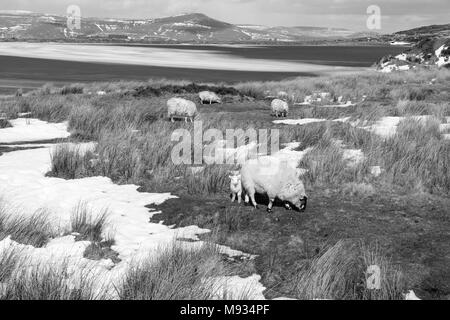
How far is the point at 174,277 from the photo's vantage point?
5082 millimetres

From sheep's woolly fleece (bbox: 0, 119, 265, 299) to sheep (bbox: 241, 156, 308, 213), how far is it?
1249 millimetres

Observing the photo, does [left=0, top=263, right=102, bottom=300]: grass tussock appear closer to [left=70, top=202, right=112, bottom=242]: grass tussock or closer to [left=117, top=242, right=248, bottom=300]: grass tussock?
[left=117, top=242, right=248, bottom=300]: grass tussock

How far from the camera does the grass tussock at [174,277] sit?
4910 mm

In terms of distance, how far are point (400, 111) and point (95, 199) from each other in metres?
13.1

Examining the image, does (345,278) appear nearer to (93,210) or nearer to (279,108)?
(93,210)

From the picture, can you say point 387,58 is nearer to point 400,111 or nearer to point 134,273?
point 400,111

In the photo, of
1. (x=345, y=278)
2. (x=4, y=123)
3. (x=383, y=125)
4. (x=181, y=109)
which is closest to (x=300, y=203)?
(x=345, y=278)

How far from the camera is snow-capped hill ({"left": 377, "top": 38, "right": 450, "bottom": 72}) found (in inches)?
1694

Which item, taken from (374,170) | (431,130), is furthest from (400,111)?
(374,170)

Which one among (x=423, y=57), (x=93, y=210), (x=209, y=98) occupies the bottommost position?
(x=93, y=210)

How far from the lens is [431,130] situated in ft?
45.4

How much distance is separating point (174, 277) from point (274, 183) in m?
3.35

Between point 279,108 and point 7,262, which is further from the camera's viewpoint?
point 279,108

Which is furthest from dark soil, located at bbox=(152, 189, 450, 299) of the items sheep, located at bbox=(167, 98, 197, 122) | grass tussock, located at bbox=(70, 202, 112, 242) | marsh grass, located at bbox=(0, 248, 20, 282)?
sheep, located at bbox=(167, 98, 197, 122)
